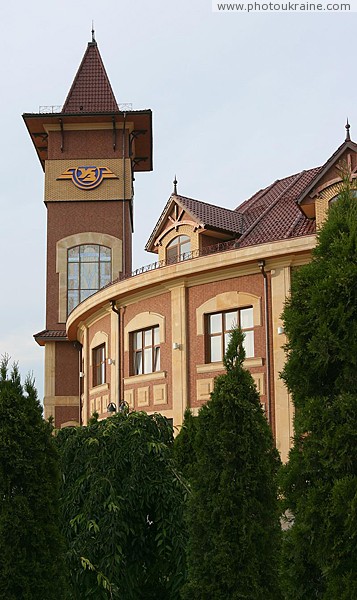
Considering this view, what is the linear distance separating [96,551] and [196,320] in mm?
15153

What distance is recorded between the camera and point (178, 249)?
90.2 ft

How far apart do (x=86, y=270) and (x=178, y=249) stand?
1189 cm

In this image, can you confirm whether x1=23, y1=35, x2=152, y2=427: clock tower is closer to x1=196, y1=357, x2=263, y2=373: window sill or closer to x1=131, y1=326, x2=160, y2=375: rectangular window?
x1=131, y1=326, x2=160, y2=375: rectangular window

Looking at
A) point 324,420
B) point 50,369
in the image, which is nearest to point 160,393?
point 50,369

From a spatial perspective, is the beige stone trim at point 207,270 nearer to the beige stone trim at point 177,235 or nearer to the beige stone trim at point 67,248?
the beige stone trim at point 177,235

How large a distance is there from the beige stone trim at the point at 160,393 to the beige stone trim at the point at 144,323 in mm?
1289

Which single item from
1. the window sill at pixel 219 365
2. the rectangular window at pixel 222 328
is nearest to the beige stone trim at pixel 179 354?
the window sill at pixel 219 365

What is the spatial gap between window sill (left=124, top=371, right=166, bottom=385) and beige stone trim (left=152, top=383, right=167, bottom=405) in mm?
258

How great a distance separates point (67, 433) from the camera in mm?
11500

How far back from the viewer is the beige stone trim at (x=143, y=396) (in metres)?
26.4

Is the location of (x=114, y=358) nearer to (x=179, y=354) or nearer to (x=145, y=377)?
(x=145, y=377)

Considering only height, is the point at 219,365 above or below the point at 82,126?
below

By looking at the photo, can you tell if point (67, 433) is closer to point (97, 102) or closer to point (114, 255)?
point (114, 255)

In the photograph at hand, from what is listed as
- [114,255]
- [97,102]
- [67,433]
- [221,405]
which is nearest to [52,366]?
[114,255]
